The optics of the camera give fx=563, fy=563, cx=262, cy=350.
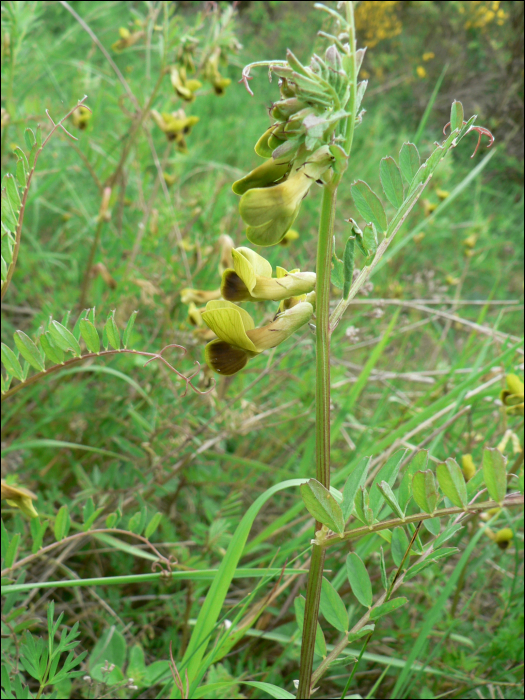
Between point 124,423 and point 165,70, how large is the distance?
1045mm

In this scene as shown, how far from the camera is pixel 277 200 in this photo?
1.61 ft

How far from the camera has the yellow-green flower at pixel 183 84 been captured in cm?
165

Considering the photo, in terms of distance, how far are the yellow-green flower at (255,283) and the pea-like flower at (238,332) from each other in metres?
0.02

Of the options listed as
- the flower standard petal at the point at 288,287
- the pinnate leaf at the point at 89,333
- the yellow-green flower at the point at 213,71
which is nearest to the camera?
the flower standard petal at the point at 288,287

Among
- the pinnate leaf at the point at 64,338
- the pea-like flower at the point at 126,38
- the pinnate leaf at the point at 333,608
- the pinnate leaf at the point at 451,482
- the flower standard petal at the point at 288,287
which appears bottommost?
the pinnate leaf at the point at 333,608

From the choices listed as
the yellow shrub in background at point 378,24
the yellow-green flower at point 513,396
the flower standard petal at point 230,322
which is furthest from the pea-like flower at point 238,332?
the yellow shrub in background at point 378,24

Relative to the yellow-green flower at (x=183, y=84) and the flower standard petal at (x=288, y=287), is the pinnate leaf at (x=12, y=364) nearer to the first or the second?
the flower standard petal at (x=288, y=287)

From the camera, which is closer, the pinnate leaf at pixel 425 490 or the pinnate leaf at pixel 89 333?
the pinnate leaf at pixel 425 490

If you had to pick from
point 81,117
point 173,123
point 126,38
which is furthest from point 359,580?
point 126,38

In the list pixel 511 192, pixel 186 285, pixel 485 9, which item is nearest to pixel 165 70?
pixel 186 285

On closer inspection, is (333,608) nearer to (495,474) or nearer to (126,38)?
(495,474)

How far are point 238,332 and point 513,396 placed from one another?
83 cm

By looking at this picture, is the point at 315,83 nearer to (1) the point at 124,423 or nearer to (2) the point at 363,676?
(1) the point at 124,423

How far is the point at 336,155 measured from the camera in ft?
1.49
